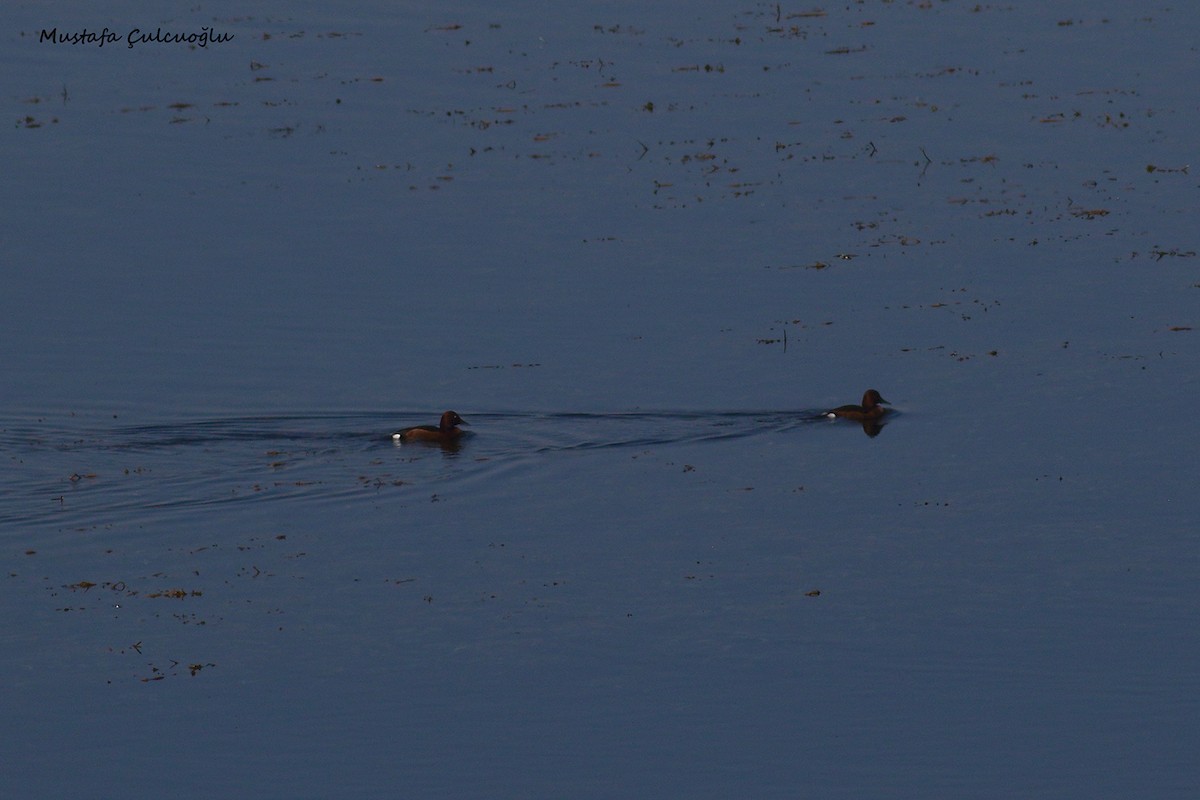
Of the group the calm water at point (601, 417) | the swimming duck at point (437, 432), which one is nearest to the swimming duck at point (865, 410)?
the calm water at point (601, 417)

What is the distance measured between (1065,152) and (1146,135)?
1.81 meters

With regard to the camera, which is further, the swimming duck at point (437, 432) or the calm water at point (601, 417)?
the swimming duck at point (437, 432)

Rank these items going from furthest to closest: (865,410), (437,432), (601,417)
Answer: (865,410) < (601,417) < (437,432)

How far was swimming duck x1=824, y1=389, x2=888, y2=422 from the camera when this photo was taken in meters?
24.9

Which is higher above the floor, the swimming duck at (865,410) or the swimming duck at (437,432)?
the swimming duck at (865,410)

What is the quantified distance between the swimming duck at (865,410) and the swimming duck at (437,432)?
4.62m

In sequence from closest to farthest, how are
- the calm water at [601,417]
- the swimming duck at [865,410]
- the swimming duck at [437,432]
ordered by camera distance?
the calm water at [601,417]
the swimming duck at [437,432]
the swimming duck at [865,410]

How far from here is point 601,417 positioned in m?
24.6

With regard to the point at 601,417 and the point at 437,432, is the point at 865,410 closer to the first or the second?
the point at 601,417

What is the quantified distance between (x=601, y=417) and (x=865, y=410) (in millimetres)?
3282

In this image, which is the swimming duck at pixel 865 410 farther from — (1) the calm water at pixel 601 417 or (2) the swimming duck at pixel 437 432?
(2) the swimming duck at pixel 437 432

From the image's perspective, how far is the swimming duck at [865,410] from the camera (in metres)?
24.9

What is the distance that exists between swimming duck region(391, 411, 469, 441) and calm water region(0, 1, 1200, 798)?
367 mm

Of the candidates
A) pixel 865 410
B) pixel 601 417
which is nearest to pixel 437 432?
pixel 601 417
